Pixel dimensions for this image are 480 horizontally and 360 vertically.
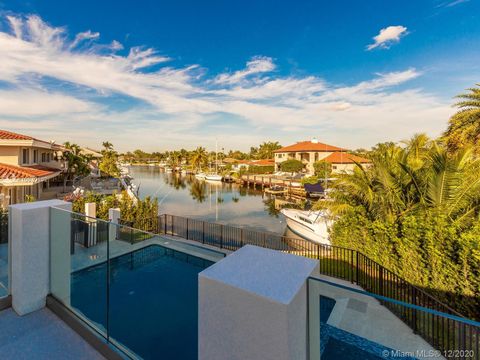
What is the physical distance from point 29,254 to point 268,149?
86.1 m

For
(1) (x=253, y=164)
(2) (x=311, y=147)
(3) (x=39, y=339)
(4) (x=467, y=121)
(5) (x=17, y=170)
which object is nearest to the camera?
(3) (x=39, y=339)

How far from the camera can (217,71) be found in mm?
30812

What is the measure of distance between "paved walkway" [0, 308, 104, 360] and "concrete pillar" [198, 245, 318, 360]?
199 cm

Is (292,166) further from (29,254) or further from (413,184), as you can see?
(29,254)

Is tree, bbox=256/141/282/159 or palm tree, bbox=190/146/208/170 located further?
tree, bbox=256/141/282/159

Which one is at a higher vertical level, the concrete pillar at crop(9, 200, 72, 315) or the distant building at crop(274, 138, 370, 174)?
the distant building at crop(274, 138, 370, 174)

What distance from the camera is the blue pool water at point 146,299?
2.80 metres

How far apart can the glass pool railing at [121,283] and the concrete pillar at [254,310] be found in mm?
1166

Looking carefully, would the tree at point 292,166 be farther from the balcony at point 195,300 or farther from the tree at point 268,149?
the balcony at point 195,300

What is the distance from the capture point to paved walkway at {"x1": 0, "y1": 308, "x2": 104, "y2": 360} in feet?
8.74

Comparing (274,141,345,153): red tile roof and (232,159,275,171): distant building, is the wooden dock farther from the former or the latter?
(274,141,345,153): red tile roof

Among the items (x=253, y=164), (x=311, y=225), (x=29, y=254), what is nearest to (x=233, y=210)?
(x=311, y=225)

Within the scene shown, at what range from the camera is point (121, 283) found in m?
3.28

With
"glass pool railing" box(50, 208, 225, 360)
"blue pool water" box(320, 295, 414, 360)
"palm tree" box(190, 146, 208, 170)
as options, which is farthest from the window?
"palm tree" box(190, 146, 208, 170)
